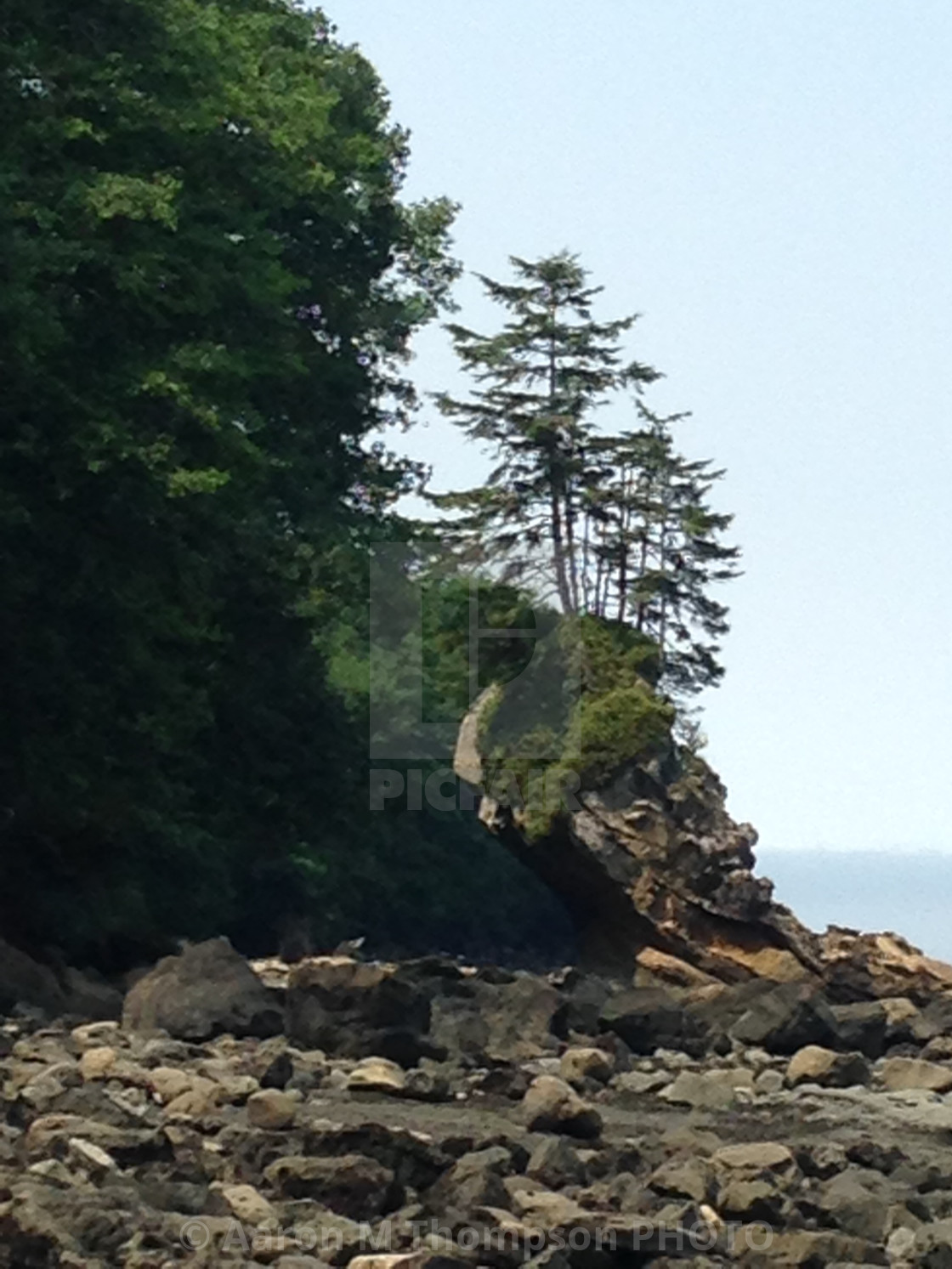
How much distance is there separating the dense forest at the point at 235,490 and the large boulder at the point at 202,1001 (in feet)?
21.2

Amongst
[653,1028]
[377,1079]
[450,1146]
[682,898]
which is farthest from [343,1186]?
[682,898]

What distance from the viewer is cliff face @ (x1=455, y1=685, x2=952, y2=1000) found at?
4706 cm

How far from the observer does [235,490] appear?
130 feet

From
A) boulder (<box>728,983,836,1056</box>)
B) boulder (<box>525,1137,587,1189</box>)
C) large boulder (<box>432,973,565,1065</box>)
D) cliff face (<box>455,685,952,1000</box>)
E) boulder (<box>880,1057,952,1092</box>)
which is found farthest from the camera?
cliff face (<box>455,685,952,1000</box>)

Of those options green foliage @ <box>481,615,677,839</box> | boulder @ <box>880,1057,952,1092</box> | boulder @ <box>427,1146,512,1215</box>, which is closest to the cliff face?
green foliage @ <box>481,615,677,839</box>

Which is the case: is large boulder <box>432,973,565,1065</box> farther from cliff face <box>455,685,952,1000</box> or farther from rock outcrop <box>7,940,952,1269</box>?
cliff face <box>455,685,952,1000</box>

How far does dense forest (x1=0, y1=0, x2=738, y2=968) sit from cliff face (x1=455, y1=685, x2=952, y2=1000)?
5.34 ft

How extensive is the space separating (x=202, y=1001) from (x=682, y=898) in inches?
860

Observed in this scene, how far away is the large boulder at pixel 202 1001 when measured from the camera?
87.6 ft

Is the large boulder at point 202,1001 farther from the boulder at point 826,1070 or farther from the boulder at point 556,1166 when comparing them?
the boulder at point 556,1166

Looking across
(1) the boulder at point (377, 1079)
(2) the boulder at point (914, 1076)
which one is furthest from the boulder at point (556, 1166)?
(2) the boulder at point (914, 1076)

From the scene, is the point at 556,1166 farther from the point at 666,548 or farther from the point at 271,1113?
the point at 666,548

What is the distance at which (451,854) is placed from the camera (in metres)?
72.3

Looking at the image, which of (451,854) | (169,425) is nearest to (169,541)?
(169,425)
